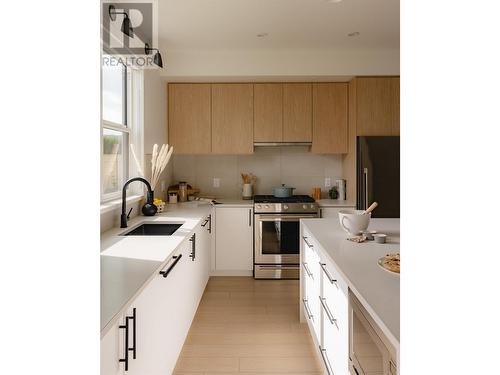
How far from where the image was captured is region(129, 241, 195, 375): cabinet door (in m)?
1.58

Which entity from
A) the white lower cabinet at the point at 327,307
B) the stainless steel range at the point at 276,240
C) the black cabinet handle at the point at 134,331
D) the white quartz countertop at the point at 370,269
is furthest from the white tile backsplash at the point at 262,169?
the black cabinet handle at the point at 134,331

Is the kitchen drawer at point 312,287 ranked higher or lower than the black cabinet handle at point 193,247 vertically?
lower

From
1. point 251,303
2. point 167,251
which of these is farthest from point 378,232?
point 251,303

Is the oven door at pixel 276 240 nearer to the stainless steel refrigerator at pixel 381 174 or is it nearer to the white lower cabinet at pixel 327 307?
the stainless steel refrigerator at pixel 381 174

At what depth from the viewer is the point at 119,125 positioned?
10.3 ft

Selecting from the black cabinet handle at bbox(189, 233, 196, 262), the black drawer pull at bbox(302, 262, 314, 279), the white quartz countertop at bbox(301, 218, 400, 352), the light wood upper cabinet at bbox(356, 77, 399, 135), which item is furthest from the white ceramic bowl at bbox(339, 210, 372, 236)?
the light wood upper cabinet at bbox(356, 77, 399, 135)

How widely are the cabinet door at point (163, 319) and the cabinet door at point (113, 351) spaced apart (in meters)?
0.13

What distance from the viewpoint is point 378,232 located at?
230cm

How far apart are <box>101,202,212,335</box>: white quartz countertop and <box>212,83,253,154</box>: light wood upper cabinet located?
165 cm

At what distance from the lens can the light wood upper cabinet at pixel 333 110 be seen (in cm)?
450
